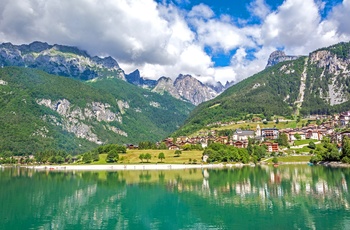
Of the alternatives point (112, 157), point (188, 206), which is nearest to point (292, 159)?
point (112, 157)

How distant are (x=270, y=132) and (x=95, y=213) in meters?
140

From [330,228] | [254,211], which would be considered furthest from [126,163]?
[330,228]

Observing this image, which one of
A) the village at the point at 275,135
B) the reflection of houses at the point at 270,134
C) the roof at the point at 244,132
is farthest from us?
the roof at the point at 244,132

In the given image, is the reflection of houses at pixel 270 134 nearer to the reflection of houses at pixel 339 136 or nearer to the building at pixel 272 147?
the building at pixel 272 147

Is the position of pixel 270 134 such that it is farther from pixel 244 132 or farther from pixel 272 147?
pixel 272 147

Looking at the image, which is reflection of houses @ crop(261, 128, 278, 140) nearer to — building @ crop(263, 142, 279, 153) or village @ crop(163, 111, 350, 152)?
village @ crop(163, 111, 350, 152)

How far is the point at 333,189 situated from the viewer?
56000mm

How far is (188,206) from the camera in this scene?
48.2 metres

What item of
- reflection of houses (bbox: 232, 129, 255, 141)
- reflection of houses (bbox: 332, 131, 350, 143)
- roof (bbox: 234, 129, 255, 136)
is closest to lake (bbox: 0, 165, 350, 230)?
reflection of houses (bbox: 332, 131, 350, 143)

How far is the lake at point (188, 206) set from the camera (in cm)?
3756

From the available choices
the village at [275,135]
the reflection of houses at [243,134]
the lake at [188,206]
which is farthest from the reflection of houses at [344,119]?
the lake at [188,206]

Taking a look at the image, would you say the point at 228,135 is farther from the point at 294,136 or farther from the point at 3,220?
the point at 3,220

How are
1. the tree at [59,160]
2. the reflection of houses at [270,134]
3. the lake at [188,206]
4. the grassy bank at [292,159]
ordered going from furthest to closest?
1. the reflection of houses at [270,134]
2. the tree at [59,160]
3. the grassy bank at [292,159]
4. the lake at [188,206]

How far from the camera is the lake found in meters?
37.6
